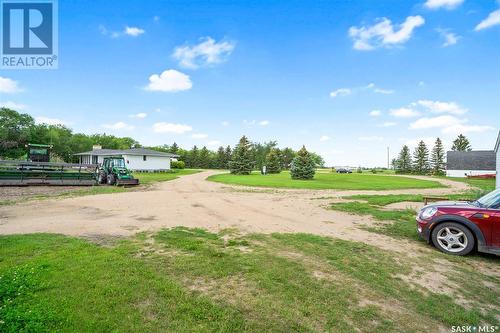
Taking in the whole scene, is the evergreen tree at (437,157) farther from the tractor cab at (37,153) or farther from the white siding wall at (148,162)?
the tractor cab at (37,153)

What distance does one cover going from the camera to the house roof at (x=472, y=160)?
53094mm

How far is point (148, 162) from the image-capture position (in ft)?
134

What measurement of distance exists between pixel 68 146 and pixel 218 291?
75792 mm

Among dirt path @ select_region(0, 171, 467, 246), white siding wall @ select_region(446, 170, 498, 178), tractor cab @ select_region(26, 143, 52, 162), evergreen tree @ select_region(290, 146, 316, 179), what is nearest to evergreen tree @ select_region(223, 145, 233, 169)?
evergreen tree @ select_region(290, 146, 316, 179)

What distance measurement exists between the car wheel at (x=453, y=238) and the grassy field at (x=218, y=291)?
3.26 feet

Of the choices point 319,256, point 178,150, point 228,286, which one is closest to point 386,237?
point 319,256

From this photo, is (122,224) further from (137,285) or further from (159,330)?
(159,330)

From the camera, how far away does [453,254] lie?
5543mm


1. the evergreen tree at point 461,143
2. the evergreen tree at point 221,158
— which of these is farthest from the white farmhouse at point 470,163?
the evergreen tree at point 221,158

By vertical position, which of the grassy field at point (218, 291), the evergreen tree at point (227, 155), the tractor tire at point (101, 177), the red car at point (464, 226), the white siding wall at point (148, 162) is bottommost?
the grassy field at point (218, 291)

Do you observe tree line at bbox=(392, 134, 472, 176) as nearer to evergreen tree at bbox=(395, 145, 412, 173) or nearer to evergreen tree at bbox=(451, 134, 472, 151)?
evergreen tree at bbox=(395, 145, 412, 173)

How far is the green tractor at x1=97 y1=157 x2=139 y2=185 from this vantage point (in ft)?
63.2

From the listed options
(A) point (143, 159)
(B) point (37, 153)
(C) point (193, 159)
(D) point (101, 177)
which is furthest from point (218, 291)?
(C) point (193, 159)

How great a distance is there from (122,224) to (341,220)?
269 inches
